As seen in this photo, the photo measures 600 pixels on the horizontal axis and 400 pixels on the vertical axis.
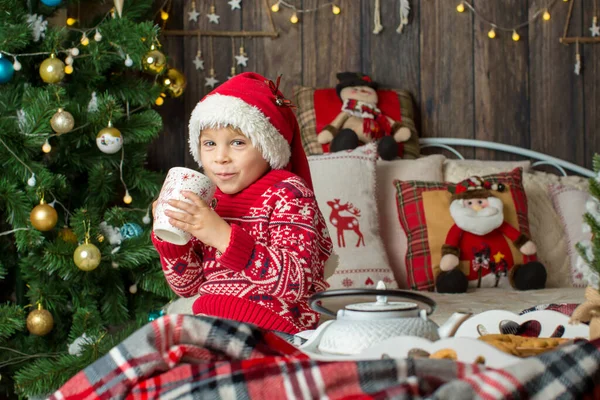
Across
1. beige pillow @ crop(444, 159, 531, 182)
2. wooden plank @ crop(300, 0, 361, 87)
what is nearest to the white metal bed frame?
beige pillow @ crop(444, 159, 531, 182)

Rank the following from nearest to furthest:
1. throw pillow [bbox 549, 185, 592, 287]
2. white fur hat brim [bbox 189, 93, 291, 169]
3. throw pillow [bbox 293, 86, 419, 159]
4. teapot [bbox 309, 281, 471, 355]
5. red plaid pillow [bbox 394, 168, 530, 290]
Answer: teapot [bbox 309, 281, 471, 355], white fur hat brim [bbox 189, 93, 291, 169], red plaid pillow [bbox 394, 168, 530, 290], throw pillow [bbox 549, 185, 592, 287], throw pillow [bbox 293, 86, 419, 159]

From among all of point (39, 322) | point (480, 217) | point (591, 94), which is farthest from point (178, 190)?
point (591, 94)

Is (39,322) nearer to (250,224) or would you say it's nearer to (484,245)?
(250,224)

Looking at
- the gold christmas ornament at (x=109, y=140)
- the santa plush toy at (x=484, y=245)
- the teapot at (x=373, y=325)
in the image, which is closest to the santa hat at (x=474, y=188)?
the santa plush toy at (x=484, y=245)

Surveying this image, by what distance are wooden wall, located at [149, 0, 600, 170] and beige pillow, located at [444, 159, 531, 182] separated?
0.86ft

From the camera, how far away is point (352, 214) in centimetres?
248

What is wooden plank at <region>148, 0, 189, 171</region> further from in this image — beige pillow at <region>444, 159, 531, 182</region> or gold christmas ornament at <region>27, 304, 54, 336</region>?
beige pillow at <region>444, 159, 531, 182</region>

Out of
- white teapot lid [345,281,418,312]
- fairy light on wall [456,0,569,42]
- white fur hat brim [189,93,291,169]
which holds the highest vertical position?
fairy light on wall [456,0,569,42]

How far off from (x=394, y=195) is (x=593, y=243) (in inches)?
76.2

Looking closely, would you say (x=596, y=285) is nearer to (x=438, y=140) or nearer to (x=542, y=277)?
(x=542, y=277)

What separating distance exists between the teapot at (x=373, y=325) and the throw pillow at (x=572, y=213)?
181 centimetres

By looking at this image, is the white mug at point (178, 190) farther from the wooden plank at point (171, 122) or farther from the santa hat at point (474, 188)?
the wooden plank at point (171, 122)

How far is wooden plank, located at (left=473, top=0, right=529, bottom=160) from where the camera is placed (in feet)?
10.1

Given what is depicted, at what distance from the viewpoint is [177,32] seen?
9.87 feet
